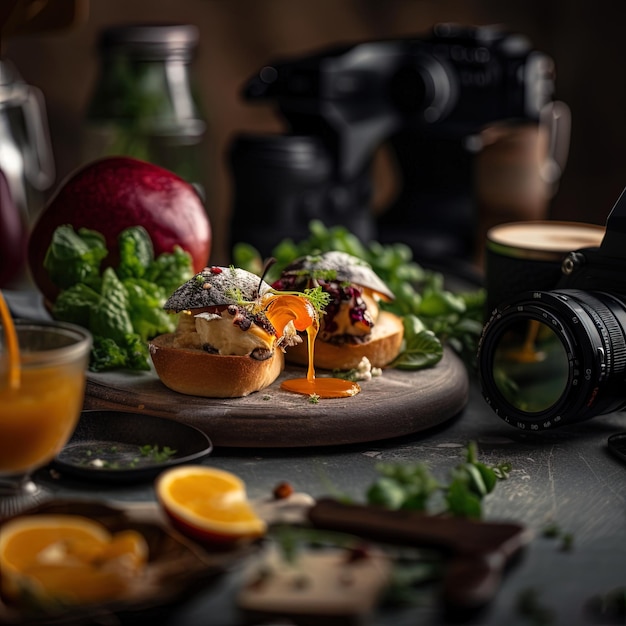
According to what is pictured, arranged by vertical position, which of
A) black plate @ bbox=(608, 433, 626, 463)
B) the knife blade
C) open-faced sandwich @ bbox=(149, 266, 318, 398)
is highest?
open-faced sandwich @ bbox=(149, 266, 318, 398)

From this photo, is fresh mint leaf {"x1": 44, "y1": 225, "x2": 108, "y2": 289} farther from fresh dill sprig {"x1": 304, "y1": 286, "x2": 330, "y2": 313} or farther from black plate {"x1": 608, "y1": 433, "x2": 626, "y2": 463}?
black plate {"x1": 608, "y1": 433, "x2": 626, "y2": 463}

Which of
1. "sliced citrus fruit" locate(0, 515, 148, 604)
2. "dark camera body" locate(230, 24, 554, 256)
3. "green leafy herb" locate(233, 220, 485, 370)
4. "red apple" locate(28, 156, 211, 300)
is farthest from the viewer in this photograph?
"dark camera body" locate(230, 24, 554, 256)

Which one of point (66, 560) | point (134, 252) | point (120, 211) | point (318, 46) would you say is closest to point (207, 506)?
point (66, 560)

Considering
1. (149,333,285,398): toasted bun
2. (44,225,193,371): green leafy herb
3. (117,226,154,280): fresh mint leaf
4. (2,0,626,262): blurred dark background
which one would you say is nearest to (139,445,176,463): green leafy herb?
(149,333,285,398): toasted bun

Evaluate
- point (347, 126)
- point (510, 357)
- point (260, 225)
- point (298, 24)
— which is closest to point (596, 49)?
point (298, 24)

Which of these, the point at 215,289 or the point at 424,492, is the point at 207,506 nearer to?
the point at 424,492

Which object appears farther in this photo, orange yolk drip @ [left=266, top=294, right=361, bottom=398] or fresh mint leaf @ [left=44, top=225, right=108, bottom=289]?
fresh mint leaf @ [left=44, top=225, right=108, bottom=289]

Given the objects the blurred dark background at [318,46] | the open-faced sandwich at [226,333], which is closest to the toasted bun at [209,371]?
the open-faced sandwich at [226,333]

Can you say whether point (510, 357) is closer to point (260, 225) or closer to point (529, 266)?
point (529, 266)
